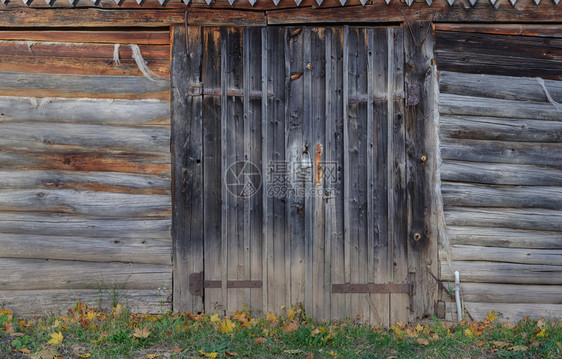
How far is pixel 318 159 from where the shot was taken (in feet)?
15.2

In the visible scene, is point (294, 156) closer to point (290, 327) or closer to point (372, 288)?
point (372, 288)

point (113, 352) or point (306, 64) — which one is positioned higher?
point (306, 64)

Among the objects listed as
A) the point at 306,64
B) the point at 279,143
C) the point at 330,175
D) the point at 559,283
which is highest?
the point at 306,64

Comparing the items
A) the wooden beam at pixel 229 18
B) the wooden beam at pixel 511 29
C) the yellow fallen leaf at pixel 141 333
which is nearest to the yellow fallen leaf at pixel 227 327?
the yellow fallen leaf at pixel 141 333

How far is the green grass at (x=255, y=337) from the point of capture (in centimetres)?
388

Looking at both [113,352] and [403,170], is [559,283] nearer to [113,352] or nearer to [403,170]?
[403,170]

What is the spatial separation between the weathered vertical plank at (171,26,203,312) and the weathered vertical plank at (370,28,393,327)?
1700 mm

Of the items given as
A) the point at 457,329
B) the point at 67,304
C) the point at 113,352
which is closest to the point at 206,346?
the point at 113,352

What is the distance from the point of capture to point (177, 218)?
461cm

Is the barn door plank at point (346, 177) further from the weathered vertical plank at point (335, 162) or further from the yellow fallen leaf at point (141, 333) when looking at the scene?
the yellow fallen leaf at point (141, 333)

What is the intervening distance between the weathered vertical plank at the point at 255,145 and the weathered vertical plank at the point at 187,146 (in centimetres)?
48

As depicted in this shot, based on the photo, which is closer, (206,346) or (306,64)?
(206,346)

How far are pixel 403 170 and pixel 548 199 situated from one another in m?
1.46

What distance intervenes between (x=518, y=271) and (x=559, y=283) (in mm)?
436
